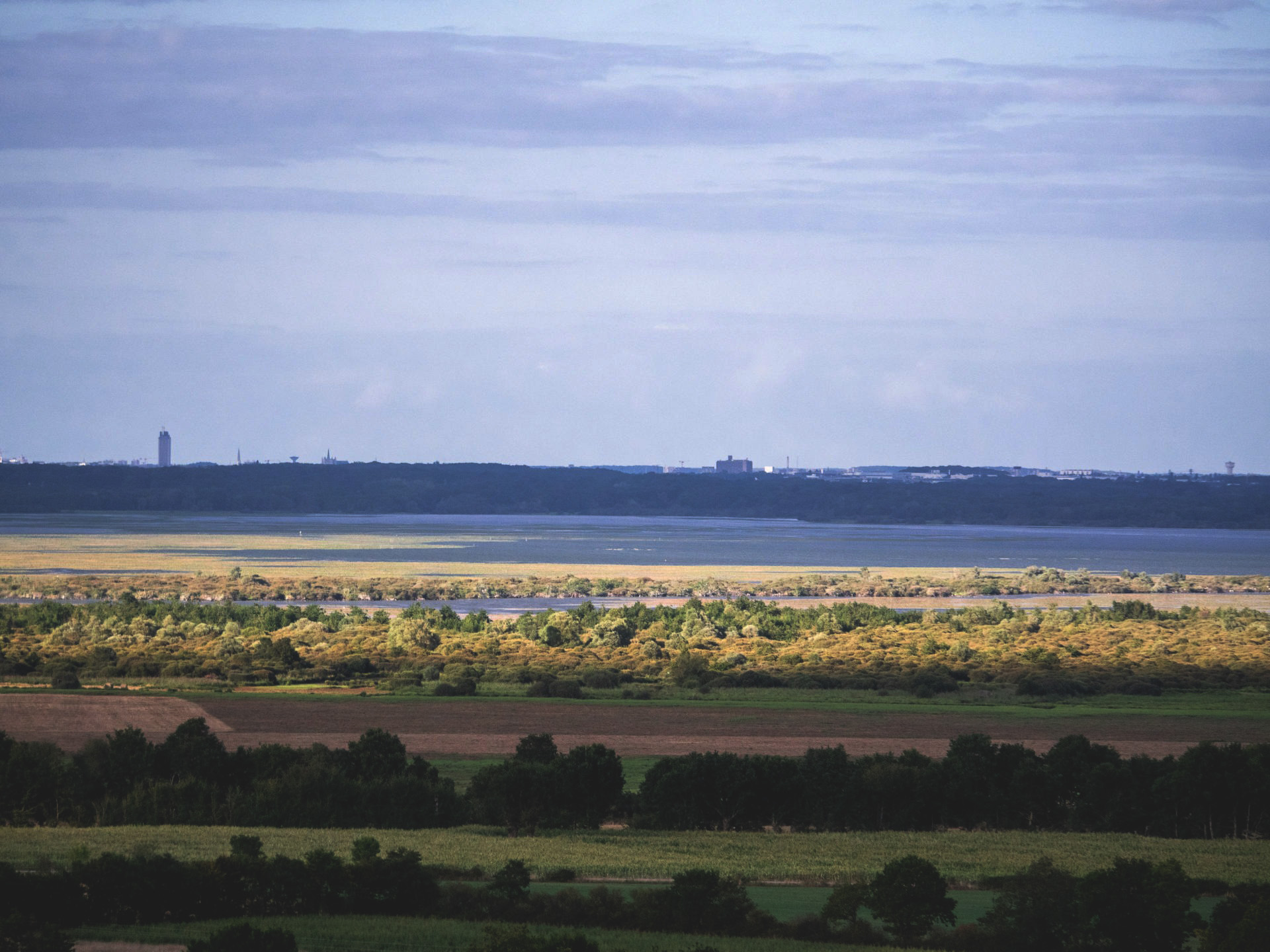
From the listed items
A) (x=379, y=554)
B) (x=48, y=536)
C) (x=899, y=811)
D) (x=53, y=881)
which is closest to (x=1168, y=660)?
(x=899, y=811)

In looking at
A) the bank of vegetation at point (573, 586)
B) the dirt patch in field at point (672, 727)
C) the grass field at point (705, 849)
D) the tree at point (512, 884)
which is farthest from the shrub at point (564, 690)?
the bank of vegetation at point (573, 586)

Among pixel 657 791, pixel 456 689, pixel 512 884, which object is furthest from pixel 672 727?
pixel 512 884

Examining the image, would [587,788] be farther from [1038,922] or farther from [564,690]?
[564,690]

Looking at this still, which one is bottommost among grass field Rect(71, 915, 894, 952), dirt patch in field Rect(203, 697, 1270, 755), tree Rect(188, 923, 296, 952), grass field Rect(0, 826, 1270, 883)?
dirt patch in field Rect(203, 697, 1270, 755)

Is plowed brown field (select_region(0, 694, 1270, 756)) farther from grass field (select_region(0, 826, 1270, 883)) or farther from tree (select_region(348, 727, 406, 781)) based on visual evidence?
grass field (select_region(0, 826, 1270, 883))

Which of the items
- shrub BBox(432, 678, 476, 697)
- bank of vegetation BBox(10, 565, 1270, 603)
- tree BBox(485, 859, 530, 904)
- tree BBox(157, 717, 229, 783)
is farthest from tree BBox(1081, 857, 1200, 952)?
bank of vegetation BBox(10, 565, 1270, 603)

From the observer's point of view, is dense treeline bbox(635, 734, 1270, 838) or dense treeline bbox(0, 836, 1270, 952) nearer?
dense treeline bbox(0, 836, 1270, 952)
